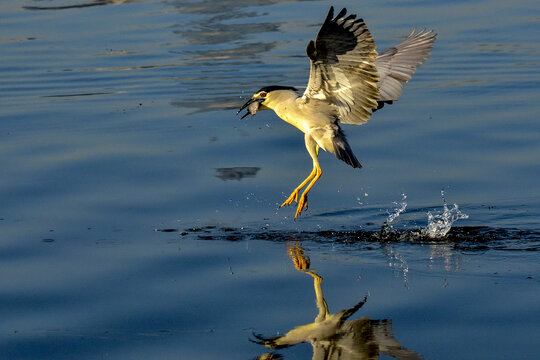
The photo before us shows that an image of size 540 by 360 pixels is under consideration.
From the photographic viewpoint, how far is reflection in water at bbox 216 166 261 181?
29.0 feet

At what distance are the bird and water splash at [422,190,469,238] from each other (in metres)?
0.70

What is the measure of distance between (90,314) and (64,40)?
9.42 metres

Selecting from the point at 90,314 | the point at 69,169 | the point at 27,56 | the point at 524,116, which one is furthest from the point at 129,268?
the point at 27,56

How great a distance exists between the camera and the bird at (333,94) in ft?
24.5

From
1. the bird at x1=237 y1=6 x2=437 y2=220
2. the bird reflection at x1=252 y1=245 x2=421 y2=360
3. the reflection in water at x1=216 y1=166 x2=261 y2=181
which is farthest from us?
the reflection in water at x1=216 y1=166 x2=261 y2=181

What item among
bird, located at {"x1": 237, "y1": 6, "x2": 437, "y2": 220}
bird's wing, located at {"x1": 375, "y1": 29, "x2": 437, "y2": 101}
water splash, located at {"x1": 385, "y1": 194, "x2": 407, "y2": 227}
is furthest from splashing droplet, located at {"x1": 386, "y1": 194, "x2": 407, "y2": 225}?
bird's wing, located at {"x1": 375, "y1": 29, "x2": 437, "y2": 101}

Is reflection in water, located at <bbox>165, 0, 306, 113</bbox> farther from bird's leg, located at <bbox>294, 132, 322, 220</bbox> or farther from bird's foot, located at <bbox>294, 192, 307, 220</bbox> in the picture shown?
bird's foot, located at <bbox>294, 192, 307, 220</bbox>

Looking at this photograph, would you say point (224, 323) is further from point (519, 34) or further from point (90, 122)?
point (519, 34)

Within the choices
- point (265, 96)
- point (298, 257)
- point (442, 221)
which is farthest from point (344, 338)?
point (265, 96)

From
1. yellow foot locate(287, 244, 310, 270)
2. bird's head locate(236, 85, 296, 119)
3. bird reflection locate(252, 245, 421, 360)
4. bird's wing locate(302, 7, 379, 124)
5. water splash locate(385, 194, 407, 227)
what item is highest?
bird's wing locate(302, 7, 379, 124)

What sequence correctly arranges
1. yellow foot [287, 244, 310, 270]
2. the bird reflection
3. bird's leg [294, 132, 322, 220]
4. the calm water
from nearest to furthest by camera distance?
the bird reflection < the calm water < yellow foot [287, 244, 310, 270] < bird's leg [294, 132, 322, 220]

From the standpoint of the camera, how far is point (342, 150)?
8.13m

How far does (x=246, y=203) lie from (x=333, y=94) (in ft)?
3.59

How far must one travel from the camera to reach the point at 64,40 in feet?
48.4
